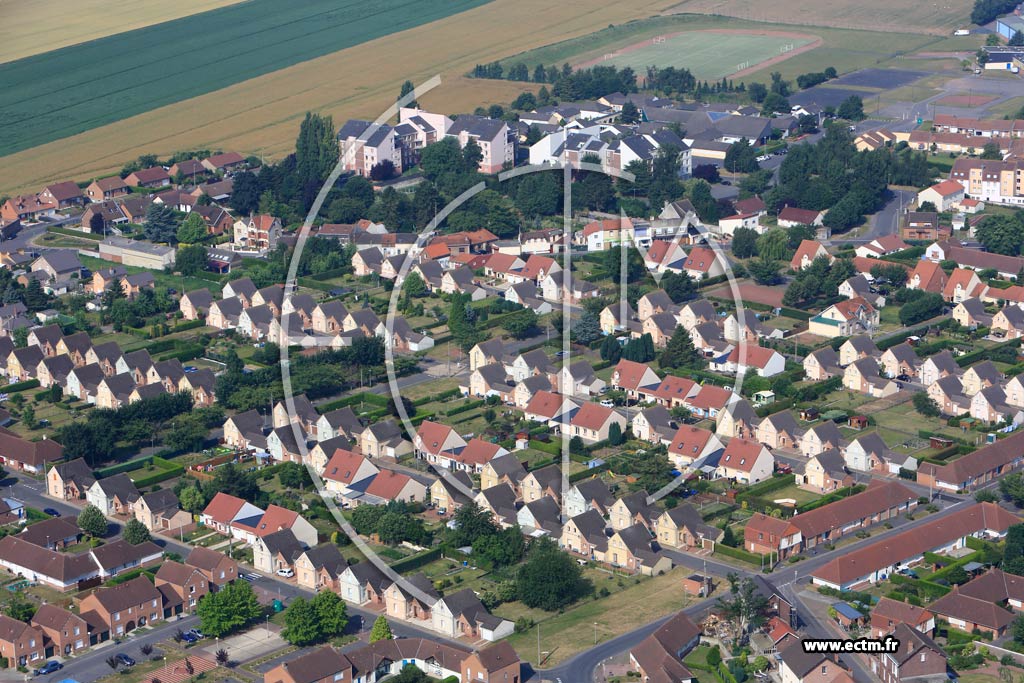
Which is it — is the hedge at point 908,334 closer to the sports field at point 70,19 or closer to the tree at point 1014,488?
the tree at point 1014,488

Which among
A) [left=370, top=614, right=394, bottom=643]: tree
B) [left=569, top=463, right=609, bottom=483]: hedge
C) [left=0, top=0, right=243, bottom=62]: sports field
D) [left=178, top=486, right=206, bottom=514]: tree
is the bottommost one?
[left=569, top=463, right=609, bottom=483]: hedge

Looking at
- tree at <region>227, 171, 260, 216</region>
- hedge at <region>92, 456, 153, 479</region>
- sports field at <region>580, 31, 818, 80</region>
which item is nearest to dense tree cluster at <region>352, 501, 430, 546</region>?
hedge at <region>92, 456, 153, 479</region>

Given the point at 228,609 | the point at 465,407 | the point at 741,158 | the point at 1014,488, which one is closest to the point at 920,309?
the point at 1014,488

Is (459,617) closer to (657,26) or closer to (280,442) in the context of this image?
(280,442)

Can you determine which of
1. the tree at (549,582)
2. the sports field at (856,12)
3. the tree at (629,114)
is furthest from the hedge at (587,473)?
the sports field at (856,12)

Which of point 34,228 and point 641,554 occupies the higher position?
point 34,228

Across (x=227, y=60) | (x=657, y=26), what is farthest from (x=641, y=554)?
(x=657, y=26)

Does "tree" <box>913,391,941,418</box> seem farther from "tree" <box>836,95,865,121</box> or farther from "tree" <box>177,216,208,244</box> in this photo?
"tree" <box>836,95,865,121</box>
